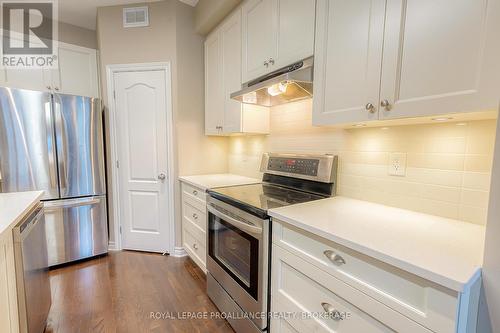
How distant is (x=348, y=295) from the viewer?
89cm

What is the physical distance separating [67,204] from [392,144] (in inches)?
113

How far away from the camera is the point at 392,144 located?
1303 millimetres

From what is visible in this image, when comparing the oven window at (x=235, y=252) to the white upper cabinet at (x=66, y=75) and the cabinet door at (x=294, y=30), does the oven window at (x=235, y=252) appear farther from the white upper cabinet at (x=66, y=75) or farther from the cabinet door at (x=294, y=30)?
the white upper cabinet at (x=66, y=75)

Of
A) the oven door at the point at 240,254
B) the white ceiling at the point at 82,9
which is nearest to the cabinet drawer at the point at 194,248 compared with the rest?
the oven door at the point at 240,254

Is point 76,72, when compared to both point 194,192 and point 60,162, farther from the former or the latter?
point 194,192

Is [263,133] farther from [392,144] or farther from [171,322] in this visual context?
[171,322]

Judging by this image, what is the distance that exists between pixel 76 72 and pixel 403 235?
3635 millimetres

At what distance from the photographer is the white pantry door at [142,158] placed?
2568mm

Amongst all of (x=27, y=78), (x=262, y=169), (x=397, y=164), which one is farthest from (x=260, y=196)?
(x=27, y=78)

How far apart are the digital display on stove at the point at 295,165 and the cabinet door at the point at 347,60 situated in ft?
1.38

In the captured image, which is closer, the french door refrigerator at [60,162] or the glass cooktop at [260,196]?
the glass cooktop at [260,196]

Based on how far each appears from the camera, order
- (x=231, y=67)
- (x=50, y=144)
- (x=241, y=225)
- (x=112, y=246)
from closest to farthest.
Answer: (x=241, y=225)
(x=231, y=67)
(x=50, y=144)
(x=112, y=246)

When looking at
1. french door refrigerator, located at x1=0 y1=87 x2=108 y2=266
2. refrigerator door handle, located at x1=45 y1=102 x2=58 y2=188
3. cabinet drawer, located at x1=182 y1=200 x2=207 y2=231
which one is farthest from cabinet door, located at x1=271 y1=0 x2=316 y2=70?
refrigerator door handle, located at x1=45 y1=102 x2=58 y2=188

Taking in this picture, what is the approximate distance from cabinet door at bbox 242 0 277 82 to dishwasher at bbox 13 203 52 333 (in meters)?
1.71
